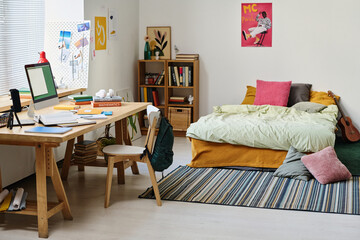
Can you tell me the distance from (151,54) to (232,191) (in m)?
3.27

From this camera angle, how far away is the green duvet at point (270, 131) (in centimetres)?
482

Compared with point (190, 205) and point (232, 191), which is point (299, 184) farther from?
point (190, 205)

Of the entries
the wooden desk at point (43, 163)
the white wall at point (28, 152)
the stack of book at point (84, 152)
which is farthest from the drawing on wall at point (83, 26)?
the wooden desk at point (43, 163)

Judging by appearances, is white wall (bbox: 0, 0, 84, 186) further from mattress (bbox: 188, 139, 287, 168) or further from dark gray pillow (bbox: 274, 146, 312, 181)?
dark gray pillow (bbox: 274, 146, 312, 181)

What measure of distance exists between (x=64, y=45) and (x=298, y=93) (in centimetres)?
304

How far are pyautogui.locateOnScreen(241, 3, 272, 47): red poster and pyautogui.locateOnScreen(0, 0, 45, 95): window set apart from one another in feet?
9.00

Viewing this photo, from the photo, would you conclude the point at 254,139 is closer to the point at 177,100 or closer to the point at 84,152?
the point at 84,152

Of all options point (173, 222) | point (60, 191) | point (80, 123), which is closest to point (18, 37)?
point (80, 123)

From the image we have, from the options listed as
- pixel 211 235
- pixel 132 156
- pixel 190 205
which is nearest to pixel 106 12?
pixel 132 156

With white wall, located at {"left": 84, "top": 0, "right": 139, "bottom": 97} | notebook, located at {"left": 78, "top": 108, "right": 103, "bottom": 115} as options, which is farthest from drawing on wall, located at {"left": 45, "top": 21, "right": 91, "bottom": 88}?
notebook, located at {"left": 78, "top": 108, "right": 103, "bottom": 115}

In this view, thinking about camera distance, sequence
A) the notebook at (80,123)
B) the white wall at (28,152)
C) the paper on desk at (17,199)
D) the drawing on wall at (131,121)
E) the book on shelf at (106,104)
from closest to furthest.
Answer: the paper on desk at (17,199) < the notebook at (80,123) < the white wall at (28,152) < the book on shelf at (106,104) < the drawing on wall at (131,121)

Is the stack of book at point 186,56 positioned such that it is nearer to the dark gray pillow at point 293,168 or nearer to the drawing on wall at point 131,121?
the drawing on wall at point 131,121

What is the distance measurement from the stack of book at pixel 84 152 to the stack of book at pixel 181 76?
2316 mm

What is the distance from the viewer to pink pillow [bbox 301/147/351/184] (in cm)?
448
